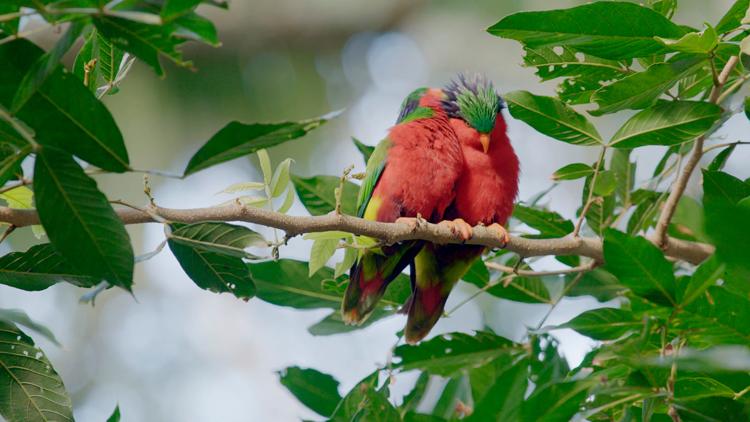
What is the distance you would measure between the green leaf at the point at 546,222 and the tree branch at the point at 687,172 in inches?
12.9

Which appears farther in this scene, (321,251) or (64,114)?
(321,251)

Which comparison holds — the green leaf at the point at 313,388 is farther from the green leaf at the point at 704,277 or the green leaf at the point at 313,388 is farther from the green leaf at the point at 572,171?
the green leaf at the point at 704,277

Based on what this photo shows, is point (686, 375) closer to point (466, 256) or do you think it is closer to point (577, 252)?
point (577, 252)

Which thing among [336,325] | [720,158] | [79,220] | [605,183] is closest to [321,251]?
[336,325]

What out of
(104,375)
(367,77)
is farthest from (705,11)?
(104,375)

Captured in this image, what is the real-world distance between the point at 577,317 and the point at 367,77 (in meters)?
10.3

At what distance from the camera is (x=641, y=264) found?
63.0 inches

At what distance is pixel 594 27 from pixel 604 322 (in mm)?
723

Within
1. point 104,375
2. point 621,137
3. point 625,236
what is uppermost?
point 621,137

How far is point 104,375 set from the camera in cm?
1191

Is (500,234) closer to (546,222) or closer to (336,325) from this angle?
(546,222)

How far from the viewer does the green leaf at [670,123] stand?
192cm

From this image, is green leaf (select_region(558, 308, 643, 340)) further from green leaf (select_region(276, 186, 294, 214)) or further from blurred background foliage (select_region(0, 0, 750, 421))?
blurred background foliage (select_region(0, 0, 750, 421))

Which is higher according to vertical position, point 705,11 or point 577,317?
point 705,11
